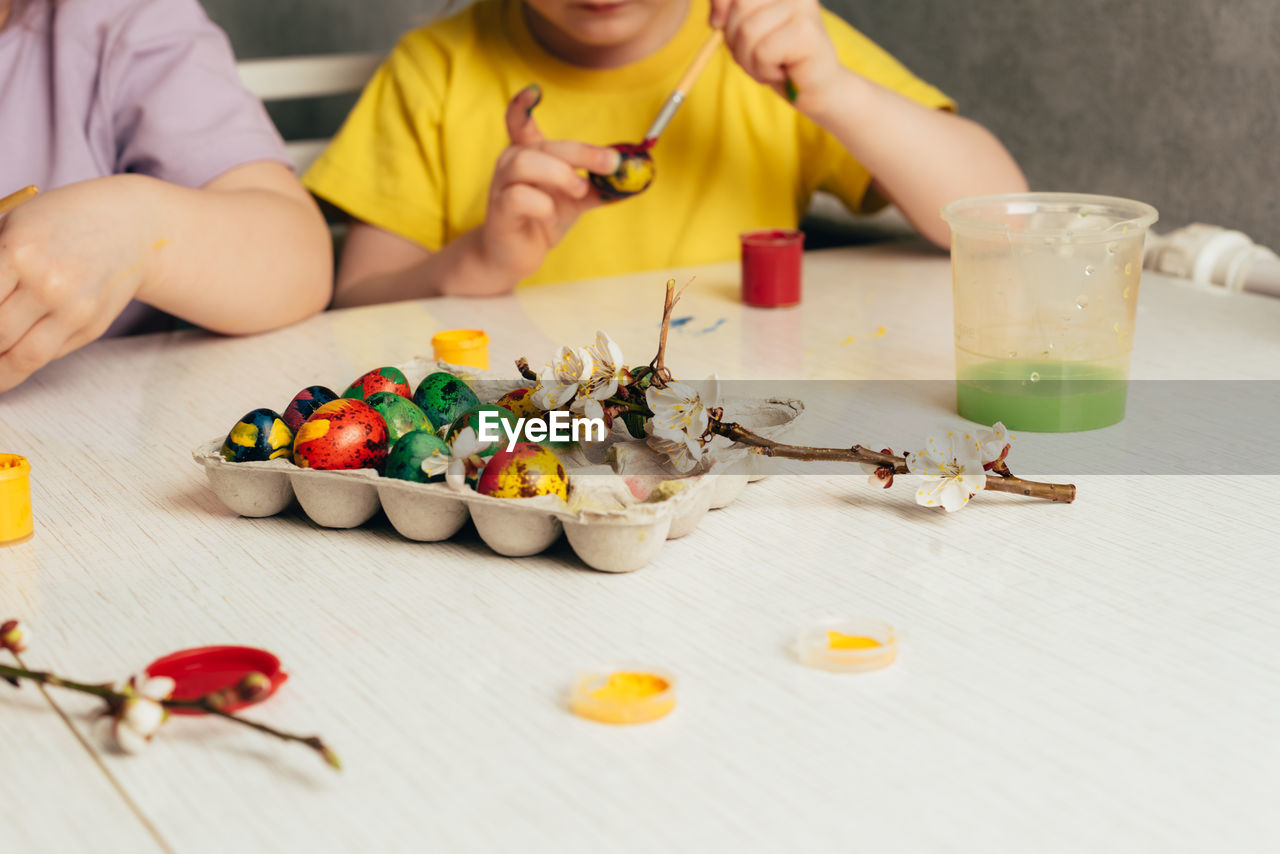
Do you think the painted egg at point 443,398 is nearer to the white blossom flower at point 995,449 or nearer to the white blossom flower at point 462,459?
the white blossom flower at point 462,459

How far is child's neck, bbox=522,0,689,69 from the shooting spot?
1.23 meters

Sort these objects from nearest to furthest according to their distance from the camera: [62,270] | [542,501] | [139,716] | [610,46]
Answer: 1. [139,716]
2. [542,501]
3. [62,270]
4. [610,46]

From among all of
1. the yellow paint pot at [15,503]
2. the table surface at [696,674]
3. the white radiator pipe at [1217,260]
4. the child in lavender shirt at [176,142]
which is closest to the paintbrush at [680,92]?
the child in lavender shirt at [176,142]

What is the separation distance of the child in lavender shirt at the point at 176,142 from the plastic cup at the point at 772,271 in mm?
359

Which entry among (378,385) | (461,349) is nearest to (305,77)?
(461,349)

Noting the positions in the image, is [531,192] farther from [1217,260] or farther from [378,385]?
[1217,260]

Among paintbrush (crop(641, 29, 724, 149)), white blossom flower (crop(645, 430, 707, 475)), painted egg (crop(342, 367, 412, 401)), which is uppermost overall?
paintbrush (crop(641, 29, 724, 149))

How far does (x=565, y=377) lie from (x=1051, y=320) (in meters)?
0.29

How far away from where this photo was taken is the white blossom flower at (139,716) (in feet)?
1.25

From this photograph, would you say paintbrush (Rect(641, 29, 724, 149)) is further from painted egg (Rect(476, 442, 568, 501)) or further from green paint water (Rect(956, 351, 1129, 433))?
painted egg (Rect(476, 442, 568, 501))

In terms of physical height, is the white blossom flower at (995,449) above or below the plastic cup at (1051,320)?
below

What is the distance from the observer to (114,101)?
1.00 meters

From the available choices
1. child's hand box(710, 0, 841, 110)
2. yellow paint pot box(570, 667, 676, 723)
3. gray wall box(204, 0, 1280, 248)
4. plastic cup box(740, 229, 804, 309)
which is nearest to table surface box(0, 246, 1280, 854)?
yellow paint pot box(570, 667, 676, 723)

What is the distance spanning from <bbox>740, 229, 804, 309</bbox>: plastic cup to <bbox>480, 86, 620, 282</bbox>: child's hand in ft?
0.47
